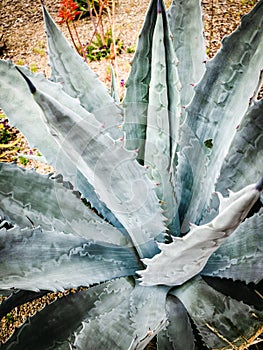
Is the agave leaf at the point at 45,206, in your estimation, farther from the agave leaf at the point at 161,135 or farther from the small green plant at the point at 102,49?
the small green plant at the point at 102,49

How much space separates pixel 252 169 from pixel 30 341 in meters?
0.54

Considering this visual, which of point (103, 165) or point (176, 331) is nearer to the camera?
point (103, 165)

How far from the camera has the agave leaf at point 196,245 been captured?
569mm

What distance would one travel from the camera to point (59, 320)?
3.10ft

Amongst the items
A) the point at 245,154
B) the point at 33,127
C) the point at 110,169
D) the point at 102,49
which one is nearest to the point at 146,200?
the point at 110,169

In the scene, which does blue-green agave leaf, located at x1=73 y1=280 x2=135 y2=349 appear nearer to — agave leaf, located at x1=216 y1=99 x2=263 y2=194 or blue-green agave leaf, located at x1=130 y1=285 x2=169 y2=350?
blue-green agave leaf, located at x1=130 y1=285 x2=169 y2=350

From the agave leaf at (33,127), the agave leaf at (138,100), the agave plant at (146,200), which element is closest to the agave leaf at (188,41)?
the agave plant at (146,200)

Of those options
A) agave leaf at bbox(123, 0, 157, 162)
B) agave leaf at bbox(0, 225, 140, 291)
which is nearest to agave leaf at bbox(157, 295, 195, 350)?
agave leaf at bbox(0, 225, 140, 291)

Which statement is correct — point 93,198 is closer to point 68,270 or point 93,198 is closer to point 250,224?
point 68,270

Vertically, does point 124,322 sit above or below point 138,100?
below

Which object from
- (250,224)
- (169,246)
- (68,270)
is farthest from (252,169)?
(68,270)

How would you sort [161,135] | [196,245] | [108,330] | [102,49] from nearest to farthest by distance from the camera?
[196,245], [108,330], [161,135], [102,49]

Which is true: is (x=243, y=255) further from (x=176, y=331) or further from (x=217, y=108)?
(x=217, y=108)

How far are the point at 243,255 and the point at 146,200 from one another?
0.21 metres
